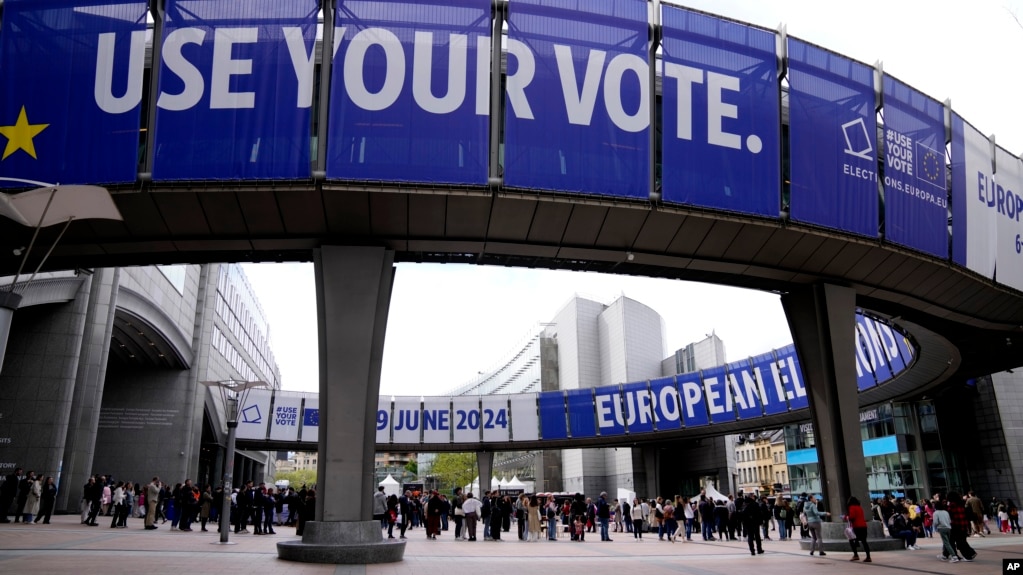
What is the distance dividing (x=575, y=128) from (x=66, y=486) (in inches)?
1092

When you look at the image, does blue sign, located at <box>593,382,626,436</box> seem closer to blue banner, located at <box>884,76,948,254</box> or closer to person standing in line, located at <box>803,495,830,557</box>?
person standing in line, located at <box>803,495,830,557</box>

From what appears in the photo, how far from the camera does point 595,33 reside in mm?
17672

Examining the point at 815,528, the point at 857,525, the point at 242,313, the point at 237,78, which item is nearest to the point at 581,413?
the point at 815,528

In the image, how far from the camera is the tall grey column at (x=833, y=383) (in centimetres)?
2045

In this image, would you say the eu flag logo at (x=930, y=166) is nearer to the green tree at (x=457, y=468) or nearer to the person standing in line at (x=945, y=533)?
the person standing in line at (x=945, y=533)

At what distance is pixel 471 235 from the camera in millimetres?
18078

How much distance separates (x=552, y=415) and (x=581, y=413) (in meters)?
1.94

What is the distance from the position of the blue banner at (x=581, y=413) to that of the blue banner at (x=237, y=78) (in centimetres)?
3455

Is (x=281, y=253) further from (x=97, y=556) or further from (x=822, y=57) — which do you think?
(x=822, y=57)

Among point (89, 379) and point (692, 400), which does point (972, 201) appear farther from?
point (89, 379)

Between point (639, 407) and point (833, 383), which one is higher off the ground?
point (639, 407)

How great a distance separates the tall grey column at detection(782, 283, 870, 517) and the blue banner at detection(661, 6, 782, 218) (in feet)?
14.9

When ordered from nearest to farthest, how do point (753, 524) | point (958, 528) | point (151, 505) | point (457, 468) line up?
point (958, 528) → point (753, 524) → point (151, 505) → point (457, 468)

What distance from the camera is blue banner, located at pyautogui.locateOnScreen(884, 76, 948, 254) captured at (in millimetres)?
20609
